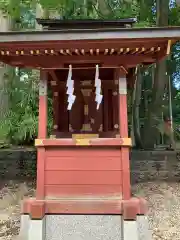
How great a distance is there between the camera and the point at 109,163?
504 centimetres

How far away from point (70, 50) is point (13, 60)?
1072mm

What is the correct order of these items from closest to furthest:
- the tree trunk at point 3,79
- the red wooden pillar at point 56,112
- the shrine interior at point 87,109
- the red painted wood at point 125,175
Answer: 1. the red painted wood at point 125,175
2. the shrine interior at point 87,109
3. the red wooden pillar at point 56,112
4. the tree trunk at point 3,79

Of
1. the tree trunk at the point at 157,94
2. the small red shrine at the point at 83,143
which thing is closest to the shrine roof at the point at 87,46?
the small red shrine at the point at 83,143

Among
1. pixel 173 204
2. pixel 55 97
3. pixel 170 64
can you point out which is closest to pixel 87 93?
pixel 55 97

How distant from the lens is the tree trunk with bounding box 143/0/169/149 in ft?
28.3

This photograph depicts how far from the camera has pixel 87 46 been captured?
474cm

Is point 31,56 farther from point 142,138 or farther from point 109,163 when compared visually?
point 142,138

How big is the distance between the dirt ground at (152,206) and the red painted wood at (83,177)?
1476 mm

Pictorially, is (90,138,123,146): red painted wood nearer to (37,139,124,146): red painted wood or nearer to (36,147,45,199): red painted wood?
(37,139,124,146): red painted wood

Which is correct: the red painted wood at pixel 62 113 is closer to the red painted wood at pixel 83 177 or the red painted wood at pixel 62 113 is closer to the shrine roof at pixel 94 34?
the red painted wood at pixel 83 177

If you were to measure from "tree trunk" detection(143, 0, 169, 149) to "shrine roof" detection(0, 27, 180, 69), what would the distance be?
152 inches

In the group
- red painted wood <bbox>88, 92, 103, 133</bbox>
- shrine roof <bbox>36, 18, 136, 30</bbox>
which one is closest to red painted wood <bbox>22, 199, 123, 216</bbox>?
red painted wood <bbox>88, 92, 103, 133</bbox>

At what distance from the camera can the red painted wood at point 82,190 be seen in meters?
5.02

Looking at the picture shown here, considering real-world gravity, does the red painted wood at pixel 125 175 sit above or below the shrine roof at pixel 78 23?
below
